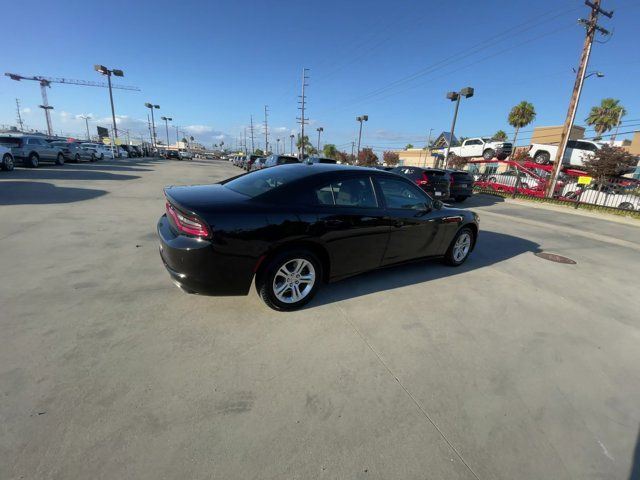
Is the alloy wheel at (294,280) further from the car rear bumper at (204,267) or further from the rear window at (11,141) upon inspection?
the rear window at (11,141)

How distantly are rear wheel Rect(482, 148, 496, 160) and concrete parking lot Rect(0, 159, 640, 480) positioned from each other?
23.6m

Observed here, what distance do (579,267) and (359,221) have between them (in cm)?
498

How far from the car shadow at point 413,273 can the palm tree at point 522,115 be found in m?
49.3

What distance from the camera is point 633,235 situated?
953 centimetres

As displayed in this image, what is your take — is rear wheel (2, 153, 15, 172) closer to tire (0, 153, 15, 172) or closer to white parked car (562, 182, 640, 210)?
tire (0, 153, 15, 172)

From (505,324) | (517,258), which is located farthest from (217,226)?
(517,258)

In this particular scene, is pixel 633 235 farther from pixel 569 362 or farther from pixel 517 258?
pixel 569 362

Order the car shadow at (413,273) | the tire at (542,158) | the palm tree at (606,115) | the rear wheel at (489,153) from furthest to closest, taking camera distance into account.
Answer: the palm tree at (606,115), the rear wheel at (489,153), the tire at (542,158), the car shadow at (413,273)

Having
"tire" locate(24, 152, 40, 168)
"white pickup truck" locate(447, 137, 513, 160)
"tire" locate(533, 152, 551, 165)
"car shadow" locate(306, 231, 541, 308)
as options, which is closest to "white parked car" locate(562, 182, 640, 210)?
"tire" locate(533, 152, 551, 165)

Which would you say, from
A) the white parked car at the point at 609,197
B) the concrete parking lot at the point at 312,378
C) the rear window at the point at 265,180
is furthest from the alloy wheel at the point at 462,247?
the white parked car at the point at 609,197

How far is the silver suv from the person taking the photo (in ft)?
52.4

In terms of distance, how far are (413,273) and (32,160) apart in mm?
21277

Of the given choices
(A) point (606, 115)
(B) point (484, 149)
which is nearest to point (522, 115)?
(A) point (606, 115)

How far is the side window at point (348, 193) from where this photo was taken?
3451mm
